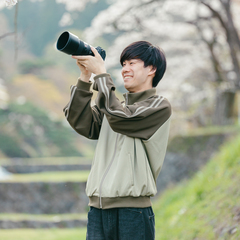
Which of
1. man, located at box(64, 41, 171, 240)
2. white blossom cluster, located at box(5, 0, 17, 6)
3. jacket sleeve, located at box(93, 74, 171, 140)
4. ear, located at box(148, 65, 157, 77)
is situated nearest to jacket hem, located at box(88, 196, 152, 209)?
man, located at box(64, 41, 171, 240)

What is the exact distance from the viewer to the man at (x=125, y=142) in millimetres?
1417

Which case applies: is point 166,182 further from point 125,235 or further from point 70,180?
point 125,235

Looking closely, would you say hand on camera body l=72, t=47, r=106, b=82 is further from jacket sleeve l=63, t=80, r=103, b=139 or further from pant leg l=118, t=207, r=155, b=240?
pant leg l=118, t=207, r=155, b=240

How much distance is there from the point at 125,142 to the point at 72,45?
0.43 meters

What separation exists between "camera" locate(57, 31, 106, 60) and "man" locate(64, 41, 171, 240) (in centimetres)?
3

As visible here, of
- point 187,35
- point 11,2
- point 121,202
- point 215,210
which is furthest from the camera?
point 187,35

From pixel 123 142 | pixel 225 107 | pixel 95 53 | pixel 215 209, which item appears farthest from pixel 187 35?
pixel 123 142

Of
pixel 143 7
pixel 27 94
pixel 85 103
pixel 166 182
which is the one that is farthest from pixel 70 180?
pixel 27 94

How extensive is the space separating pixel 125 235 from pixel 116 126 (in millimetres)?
417

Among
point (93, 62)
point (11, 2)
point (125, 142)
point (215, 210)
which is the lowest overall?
point (125, 142)

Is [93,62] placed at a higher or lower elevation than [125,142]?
higher

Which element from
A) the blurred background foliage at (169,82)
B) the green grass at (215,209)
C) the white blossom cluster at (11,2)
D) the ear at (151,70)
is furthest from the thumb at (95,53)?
the green grass at (215,209)

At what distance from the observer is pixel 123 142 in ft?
4.82

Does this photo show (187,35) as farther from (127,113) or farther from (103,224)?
(103,224)
